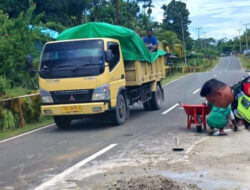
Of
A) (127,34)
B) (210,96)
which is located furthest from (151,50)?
(210,96)

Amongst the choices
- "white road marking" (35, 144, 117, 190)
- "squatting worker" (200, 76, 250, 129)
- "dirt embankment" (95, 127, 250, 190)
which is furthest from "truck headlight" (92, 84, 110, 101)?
"squatting worker" (200, 76, 250, 129)

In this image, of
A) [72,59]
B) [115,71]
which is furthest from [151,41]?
[72,59]

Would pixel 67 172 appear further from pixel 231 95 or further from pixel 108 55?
pixel 108 55

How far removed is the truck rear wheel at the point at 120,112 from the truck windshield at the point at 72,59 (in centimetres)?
128

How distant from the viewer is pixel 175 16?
98.2m

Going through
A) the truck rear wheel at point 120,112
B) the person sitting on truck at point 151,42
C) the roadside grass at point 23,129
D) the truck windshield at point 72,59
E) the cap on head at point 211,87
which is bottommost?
the roadside grass at point 23,129

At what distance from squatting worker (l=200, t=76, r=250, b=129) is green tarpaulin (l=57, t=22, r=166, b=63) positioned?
1032cm

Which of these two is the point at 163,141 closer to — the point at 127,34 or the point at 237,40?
the point at 127,34

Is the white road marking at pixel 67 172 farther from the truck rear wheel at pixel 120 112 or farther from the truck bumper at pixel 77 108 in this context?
the truck rear wheel at pixel 120 112

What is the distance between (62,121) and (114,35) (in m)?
3.13

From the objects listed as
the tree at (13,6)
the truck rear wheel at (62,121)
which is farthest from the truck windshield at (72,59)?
the tree at (13,6)

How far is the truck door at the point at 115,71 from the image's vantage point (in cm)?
1237

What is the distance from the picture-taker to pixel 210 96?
3350 millimetres

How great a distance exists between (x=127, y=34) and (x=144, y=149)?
5.92m
